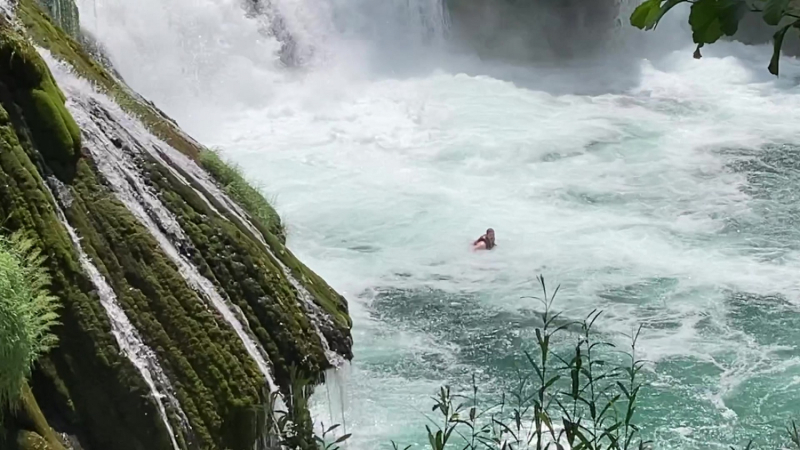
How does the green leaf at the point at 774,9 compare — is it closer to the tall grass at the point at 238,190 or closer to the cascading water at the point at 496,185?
the cascading water at the point at 496,185

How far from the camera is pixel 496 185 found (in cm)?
1150

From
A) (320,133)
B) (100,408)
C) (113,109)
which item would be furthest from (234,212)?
(320,133)

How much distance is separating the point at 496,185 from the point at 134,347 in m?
8.34

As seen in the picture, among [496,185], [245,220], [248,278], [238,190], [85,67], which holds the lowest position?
[248,278]

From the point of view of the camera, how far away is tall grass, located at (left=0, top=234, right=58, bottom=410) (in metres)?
2.69

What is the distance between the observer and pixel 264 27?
16.0 metres

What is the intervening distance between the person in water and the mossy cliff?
473 cm

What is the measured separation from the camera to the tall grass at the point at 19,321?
2.69 m

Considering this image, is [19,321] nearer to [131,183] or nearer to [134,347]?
[134,347]

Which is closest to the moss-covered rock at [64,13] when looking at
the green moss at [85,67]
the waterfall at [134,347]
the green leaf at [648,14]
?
the green moss at [85,67]

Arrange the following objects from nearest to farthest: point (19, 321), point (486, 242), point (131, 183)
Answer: point (19, 321) → point (131, 183) → point (486, 242)

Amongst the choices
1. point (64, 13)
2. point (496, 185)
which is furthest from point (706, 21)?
point (496, 185)

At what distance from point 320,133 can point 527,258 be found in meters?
4.78

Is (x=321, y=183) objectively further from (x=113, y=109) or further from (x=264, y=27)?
(x=113, y=109)
